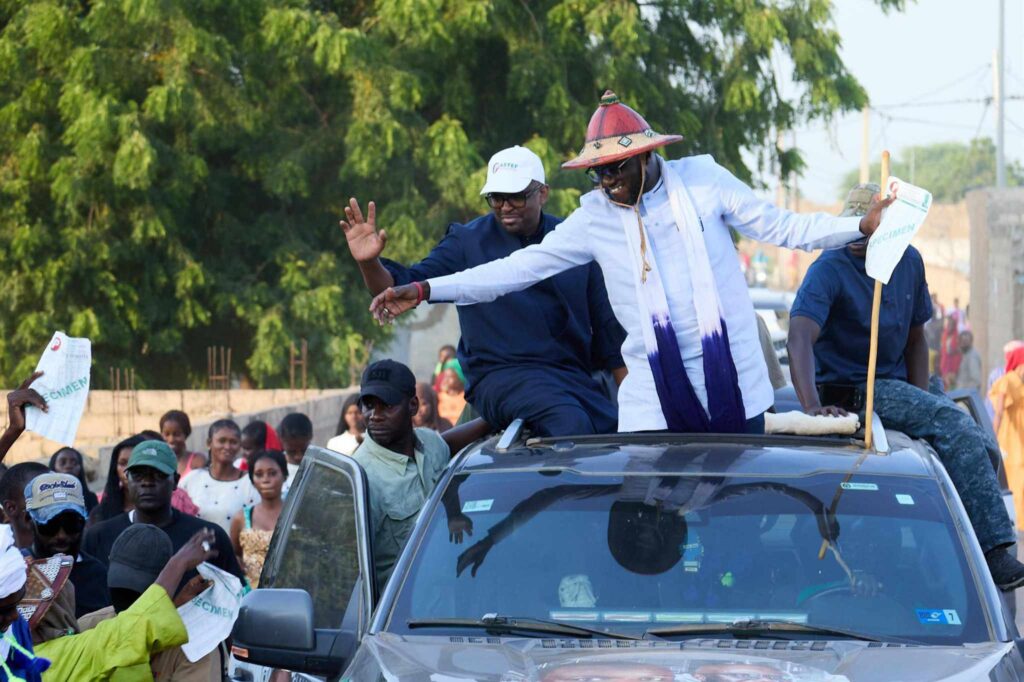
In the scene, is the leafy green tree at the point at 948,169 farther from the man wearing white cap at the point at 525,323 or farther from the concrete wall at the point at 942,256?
the man wearing white cap at the point at 525,323

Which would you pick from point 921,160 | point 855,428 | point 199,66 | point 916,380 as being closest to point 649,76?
point 199,66

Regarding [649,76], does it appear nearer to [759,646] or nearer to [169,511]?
[169,511]

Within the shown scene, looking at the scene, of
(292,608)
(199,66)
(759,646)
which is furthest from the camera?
(199,66)

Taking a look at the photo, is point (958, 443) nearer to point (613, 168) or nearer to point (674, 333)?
point (674, 333)

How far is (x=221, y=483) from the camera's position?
9.96 metres

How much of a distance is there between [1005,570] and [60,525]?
10.00 feet

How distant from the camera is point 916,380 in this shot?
6809 mm

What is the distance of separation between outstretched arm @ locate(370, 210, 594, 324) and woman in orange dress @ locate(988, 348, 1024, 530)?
35.8 feet

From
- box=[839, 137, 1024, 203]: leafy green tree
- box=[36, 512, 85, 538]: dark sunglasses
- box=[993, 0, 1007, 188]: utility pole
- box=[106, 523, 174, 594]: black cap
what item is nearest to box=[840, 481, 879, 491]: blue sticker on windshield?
box=[106, 523, 174, 594]: black cap

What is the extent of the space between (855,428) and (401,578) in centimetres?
155

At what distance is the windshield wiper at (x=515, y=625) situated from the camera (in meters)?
4.19

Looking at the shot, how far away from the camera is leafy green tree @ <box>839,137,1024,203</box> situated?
9931 cm

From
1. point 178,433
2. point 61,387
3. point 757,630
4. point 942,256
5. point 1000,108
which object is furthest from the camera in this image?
point 942,256

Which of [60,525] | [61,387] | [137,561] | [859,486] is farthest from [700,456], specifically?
[61,387]
